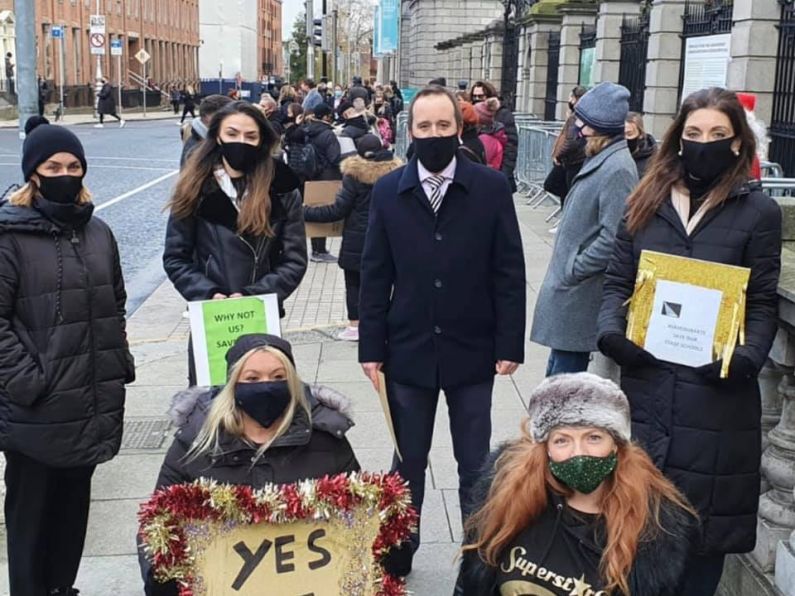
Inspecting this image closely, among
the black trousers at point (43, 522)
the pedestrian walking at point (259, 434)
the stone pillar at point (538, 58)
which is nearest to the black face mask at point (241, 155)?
the pedestrian walking at point (259, 434)

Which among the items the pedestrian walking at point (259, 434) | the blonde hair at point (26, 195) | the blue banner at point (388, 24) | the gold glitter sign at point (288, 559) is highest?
the blue banner at point (388, 24)

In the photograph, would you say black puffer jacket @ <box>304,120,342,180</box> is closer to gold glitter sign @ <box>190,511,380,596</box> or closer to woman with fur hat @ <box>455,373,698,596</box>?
gold glitter sign @ <box>190,511,380,596</box>

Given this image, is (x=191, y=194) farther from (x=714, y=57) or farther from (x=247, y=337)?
(x=714, y=57)

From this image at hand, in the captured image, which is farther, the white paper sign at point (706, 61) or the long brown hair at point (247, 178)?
the white paper sign at point (706, 61)

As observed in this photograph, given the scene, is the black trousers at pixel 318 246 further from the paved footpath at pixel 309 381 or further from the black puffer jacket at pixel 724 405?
the black puffer jacket at pixel 724 405

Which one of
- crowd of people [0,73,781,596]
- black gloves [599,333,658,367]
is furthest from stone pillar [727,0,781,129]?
black gloves [599,333,658,367]

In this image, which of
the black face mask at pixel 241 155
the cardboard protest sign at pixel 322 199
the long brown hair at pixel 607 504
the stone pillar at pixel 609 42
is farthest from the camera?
the stone pillar at pixel 609 42

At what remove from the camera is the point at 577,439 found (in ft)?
10.1

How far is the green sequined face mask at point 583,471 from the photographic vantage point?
3014 millimetres

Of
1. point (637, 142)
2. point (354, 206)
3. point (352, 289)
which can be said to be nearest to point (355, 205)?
point (354, 206)

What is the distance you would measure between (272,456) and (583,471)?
1.07 meters

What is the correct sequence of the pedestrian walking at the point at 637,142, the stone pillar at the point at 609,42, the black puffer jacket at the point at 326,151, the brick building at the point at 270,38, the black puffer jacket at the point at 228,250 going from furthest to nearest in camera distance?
the brick building at the point at 270,38 → the stone pillar at the point at 609,42 → the black puffer jacket at the point at 326,151 → the pedestrian walking at the point at 637,142 → the black puffer jacket at the point at 228,250

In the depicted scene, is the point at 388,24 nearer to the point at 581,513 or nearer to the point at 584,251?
the point at 584,251

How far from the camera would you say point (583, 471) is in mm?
3014
